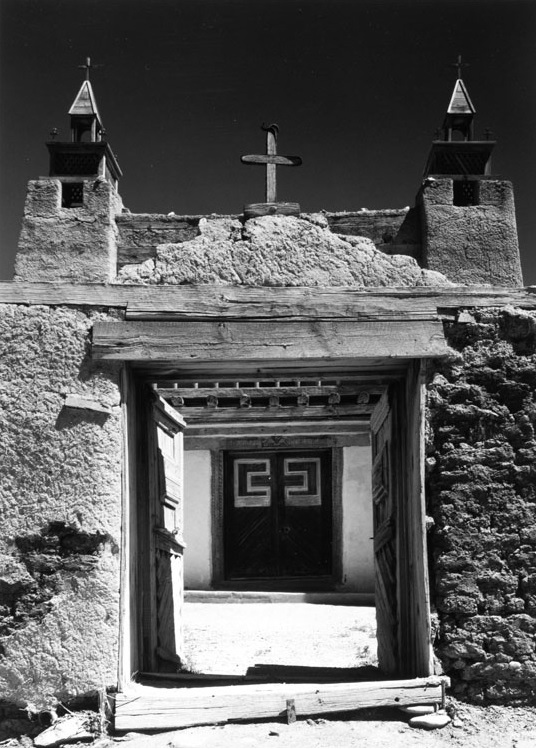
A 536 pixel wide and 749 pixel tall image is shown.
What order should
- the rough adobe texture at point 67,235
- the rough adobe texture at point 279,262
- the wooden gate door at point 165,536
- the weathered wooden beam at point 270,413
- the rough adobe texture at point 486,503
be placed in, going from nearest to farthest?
1. the rough adobe texture at point 486,503
2. the rough adobe texture at point 279,262
3. the wooden gate door at point 165,536
4. the rough adobe texture at point 67,235
5. the weathered wooden beam at point 270,413

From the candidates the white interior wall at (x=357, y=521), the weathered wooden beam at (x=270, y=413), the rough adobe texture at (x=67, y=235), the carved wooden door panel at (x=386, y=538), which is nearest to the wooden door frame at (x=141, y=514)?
the carved wooden door panel at (x=386, y=538)

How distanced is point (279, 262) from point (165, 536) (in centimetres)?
236

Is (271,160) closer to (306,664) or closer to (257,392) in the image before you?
(306,664)

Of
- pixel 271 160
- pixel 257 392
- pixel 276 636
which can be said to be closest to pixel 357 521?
pixel 257 392

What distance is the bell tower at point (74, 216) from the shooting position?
11.4 metres

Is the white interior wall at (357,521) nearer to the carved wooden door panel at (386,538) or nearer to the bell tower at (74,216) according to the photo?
the bell tower at (74,216)

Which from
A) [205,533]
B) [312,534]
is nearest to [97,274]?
[205,533]

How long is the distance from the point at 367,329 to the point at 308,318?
35 cm

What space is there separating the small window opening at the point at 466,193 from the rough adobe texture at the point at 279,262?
6864mm

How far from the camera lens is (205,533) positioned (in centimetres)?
1273

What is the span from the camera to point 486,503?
14.4 feet

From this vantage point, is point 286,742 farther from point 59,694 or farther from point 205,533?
point 205,533

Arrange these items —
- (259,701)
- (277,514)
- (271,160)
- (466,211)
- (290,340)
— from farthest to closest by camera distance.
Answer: (277,514) < (466,211) < (271,160) < (290,340) < (259,701)

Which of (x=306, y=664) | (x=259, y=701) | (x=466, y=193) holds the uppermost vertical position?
(x=466, y=193)
